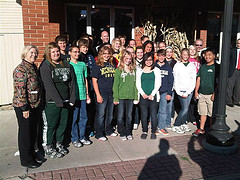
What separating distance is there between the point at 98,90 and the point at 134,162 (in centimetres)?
155

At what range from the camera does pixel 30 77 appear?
345 cm

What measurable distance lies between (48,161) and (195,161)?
246 centimetres

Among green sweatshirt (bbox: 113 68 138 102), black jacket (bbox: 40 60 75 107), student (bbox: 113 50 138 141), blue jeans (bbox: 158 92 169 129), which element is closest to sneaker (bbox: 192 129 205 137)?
blue jeans (bbox: 158 92 169 129)

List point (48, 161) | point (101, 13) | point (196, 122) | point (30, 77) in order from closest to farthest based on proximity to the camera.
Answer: point (30, 77), point (48, 161), point (196, 122), point (101, 13)

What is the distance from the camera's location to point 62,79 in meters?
3.87

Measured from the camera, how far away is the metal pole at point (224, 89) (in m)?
3.95

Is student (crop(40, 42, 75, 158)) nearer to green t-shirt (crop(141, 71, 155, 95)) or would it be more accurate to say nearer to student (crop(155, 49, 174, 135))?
green t-shirt (crop(141, 71, 155, 95))

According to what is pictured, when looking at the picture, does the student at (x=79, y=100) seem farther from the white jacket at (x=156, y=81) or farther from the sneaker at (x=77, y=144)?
the white jacket at (x=156, y=81)

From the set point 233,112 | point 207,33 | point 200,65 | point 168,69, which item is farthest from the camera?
point 207,33

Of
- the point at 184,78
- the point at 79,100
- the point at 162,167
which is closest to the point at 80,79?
the point at 79,100

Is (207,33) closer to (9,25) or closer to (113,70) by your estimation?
(113,70)

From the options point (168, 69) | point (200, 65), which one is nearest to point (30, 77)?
point (168, 69)

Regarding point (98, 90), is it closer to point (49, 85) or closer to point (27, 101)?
point (49, 85)

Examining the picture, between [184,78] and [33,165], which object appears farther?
[184,78]
